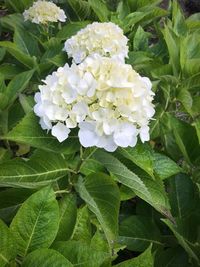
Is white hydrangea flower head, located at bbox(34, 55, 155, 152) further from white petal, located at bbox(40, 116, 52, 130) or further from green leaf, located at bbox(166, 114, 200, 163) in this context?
green leaf, located at bbox(166, 114, 200, 163)

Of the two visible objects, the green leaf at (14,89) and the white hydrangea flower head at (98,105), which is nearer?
the white hydrangea flower head at (98,105)

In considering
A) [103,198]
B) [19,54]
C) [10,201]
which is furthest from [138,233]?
[19,54]

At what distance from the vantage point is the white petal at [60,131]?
4.12 ft

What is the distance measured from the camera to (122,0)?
2.72 meters

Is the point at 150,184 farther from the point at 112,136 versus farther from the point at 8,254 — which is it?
the point at 8,254

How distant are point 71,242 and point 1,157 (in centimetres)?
76

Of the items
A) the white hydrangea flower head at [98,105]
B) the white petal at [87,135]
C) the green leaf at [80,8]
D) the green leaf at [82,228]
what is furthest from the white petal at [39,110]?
the green leaf at [80,8]

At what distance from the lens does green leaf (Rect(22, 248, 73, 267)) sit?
1.00 m

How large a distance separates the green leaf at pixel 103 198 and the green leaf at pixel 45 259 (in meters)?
0.28

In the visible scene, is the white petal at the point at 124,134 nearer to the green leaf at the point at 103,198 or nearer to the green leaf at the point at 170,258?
the green leaf at the point at 103,198

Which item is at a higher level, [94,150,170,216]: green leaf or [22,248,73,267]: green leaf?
[22,248,73,267]: green leaf

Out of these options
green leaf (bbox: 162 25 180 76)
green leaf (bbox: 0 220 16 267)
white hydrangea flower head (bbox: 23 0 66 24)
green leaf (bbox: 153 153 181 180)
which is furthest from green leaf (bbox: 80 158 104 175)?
white hydrangea flower head (bbox: 23 0 66 24)

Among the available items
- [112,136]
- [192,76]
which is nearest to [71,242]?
[112,136]

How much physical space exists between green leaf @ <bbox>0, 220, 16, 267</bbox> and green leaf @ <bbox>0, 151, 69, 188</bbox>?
327 millimetres
